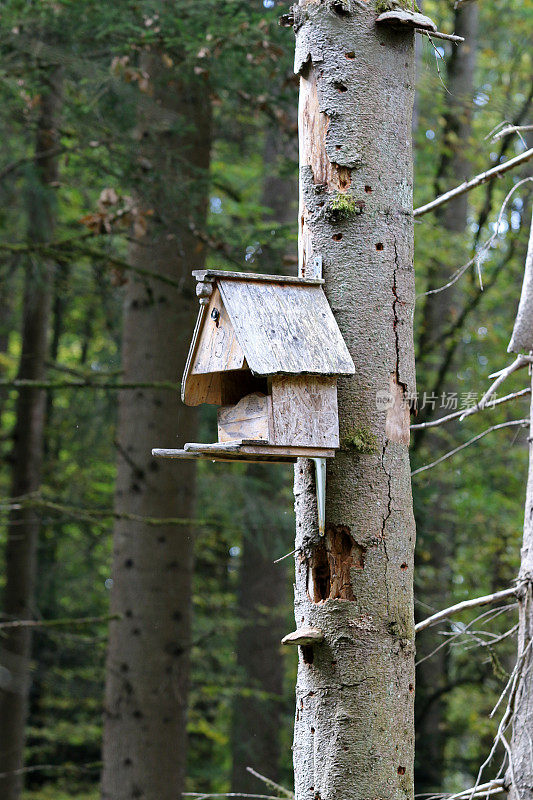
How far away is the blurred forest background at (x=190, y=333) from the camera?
602cm

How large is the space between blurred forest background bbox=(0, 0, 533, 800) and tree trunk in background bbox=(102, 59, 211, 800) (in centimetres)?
3

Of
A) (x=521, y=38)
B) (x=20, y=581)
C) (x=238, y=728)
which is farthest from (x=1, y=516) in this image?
(x=521, y=38)

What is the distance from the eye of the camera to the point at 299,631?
258 cm

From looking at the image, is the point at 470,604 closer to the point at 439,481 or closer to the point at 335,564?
the point at 335,564

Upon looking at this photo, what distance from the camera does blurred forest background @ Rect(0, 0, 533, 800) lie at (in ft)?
19.8

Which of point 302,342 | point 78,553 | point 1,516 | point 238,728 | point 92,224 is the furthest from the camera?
point 78,553

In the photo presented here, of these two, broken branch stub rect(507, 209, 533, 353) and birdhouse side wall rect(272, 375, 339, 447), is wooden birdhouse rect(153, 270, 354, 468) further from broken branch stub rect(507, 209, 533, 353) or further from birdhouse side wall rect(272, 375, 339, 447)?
broken branch stub rect(507, 209, 533, 353)

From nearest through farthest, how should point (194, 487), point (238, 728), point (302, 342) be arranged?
point (302, 342)
point (194, 487)
point (238, 728)

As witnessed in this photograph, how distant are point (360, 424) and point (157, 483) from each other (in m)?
3.97

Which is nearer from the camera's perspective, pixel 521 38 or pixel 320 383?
pixel 320 383

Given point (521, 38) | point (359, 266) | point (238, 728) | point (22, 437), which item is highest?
point (521, 38)

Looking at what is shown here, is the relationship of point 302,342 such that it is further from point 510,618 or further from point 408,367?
point 510,618

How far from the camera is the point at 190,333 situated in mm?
6539

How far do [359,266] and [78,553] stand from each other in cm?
1027
